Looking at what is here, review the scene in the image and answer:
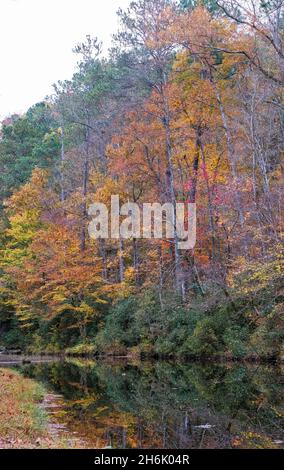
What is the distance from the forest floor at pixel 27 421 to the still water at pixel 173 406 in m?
0.31

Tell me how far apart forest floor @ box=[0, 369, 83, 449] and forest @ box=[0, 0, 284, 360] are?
715 cm

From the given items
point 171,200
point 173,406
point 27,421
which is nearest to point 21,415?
point 27,421

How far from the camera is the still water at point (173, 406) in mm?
9648

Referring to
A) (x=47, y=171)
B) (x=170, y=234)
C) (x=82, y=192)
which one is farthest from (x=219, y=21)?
(x=47, y=171)

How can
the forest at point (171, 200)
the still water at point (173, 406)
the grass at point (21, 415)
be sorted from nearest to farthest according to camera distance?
the grass at point (21, 415) → the still water at point (173, 406) → the forest at point (171, 200)

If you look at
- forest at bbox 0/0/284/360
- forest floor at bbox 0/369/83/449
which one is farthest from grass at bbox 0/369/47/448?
forest at bbox 0/0/284/360

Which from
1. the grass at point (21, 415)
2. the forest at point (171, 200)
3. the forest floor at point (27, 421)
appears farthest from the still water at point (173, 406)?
the forest at point (171, 200)

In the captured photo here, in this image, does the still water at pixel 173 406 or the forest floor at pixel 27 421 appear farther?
the still water at pixel 173 406

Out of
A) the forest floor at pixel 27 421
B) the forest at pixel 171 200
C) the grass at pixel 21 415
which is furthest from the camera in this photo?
the forest at pixel 171 200

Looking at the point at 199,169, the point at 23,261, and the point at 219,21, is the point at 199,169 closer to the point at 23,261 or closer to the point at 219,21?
the point at 219,21

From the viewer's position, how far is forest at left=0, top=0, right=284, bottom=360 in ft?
66.3

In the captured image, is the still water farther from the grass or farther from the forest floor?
the grass

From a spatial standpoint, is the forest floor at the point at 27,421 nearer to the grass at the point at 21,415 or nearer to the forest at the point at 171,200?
the grass at the point at 21,415

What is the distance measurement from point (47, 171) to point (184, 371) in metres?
30.2
